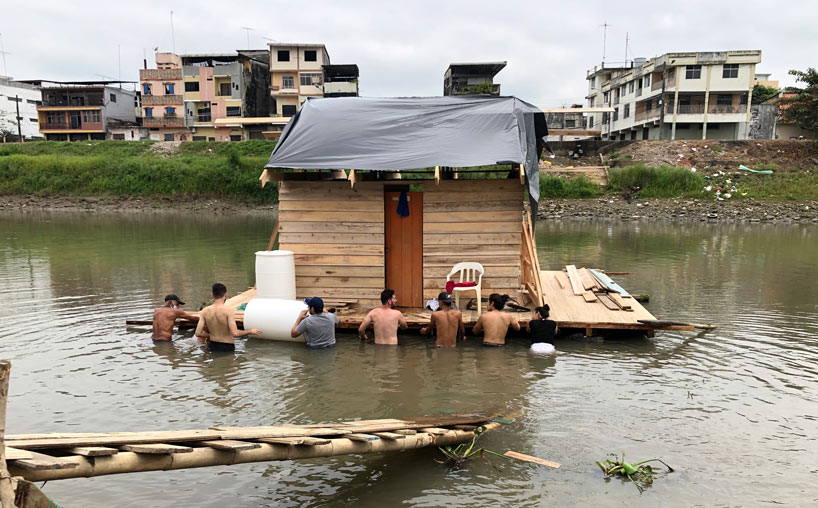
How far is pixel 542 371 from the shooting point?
9.43 m

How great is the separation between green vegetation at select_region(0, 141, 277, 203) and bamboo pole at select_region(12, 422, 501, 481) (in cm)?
4173

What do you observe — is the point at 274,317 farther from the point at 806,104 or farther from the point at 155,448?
the point at 806,104

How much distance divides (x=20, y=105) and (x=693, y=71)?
84353 mm

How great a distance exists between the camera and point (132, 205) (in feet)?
150

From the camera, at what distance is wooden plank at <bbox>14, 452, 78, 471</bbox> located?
3355 mm

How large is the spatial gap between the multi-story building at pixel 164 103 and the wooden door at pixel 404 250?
2328 inches

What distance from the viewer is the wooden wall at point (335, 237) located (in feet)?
39.0

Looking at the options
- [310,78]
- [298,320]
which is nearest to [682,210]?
[298,320]

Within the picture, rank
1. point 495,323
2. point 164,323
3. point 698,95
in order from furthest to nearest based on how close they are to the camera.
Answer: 1. point 698,95
2. point 164,323
3. point 495,323

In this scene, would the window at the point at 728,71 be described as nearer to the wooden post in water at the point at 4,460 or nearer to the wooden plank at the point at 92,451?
the wooden plank at the point at 92,451

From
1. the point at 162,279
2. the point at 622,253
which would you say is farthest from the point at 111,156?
the point at 622,253

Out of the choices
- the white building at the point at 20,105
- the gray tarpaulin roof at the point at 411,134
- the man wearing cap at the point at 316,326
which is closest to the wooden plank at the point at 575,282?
the gray tarpaulin roof at the point at 411,134

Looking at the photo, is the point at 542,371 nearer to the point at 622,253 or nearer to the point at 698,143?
the point at 622,253

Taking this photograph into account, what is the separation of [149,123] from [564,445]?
223 feet
